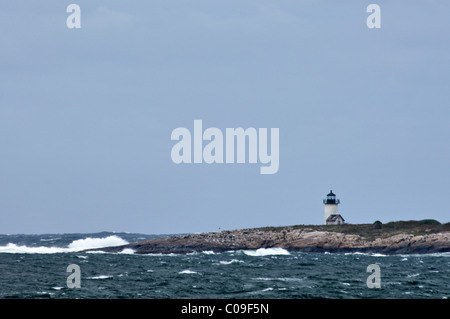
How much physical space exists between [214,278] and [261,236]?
61577 millimetres

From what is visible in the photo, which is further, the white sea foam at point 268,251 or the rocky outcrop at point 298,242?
the rocky outcrop at point 298,242

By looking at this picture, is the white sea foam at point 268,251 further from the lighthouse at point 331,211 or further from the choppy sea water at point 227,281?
the choppy sea water at point 227,281

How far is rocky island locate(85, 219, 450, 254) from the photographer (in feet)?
360

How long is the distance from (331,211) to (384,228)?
11.1m

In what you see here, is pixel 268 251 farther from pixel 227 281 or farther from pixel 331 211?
pixel 227 281

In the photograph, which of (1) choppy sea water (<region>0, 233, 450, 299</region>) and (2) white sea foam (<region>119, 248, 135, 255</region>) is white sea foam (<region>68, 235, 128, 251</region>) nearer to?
(2) white sea foam (<region>119, 248, 135, 255</region>)

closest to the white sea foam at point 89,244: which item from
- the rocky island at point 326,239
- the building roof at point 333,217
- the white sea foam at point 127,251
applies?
the rocky island at point 326,239

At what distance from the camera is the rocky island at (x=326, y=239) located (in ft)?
360

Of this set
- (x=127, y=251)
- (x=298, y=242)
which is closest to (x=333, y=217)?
(x=298, y=242)

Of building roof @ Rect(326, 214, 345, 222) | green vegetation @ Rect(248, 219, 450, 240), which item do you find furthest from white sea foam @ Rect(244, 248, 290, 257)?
building roof @ Rect(326, 214, 345, 222)

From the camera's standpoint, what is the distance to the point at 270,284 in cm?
5431
